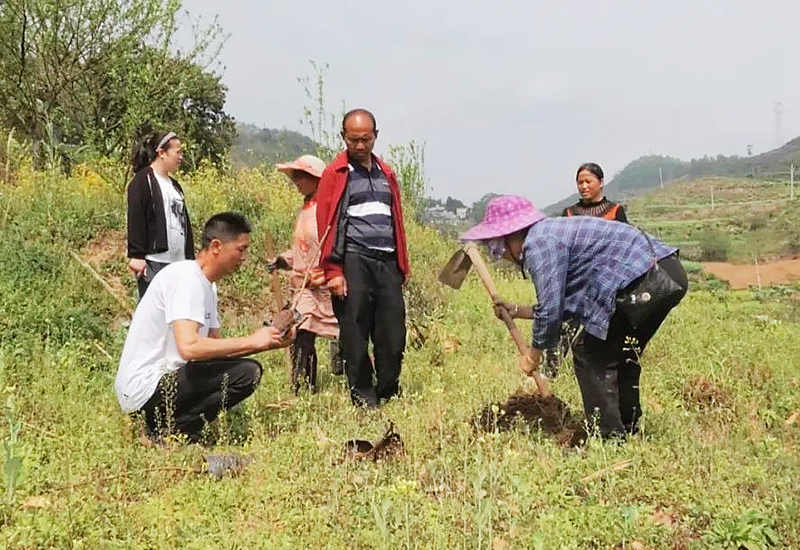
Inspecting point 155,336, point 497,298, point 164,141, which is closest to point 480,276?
point 497,298

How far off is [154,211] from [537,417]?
259cm

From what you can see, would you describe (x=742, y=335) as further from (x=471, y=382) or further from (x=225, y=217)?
(x=225, y=217)

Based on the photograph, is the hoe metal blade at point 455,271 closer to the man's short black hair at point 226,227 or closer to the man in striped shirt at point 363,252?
the man in striped shirt at point 363,252

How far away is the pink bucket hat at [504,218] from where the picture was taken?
3307 millimetres

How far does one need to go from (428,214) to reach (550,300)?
298 inches

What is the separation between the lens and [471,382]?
4.77 m

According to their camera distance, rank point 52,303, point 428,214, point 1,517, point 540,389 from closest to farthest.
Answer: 1. point 1,517
2. point 540,389
3. point 52,303
4. point 428,214

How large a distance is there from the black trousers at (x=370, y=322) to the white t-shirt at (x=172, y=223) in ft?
3.48

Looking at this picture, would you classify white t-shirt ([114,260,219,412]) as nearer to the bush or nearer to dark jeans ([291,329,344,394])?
dark jeans ([291,329,344,394])

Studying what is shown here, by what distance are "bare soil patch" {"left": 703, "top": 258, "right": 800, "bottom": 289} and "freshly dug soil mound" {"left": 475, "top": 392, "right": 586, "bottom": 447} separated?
71.5 ft

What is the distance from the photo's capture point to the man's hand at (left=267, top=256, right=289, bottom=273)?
470 centimetres

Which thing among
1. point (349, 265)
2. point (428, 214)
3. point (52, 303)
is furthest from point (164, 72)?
point (349, 265)

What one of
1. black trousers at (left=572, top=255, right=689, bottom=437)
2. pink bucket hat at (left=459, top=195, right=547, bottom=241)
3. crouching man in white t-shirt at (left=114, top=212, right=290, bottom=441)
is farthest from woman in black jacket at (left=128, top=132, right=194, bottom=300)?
black trousers at (left=572, top=255, right=689, bottom=437)

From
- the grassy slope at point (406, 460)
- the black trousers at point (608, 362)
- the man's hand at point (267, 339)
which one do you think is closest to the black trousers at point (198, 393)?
the grassy slope at point (406, 460)
